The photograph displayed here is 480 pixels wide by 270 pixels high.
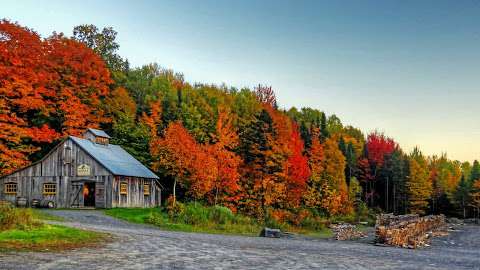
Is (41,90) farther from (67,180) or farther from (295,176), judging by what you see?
(295,176)

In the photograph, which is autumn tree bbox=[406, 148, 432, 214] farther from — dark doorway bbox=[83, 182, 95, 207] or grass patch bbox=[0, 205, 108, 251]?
grass patch bbox=[0, 205, 108, 251]

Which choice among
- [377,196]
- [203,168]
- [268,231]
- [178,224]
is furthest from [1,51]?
[377,196]

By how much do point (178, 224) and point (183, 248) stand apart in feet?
62.9

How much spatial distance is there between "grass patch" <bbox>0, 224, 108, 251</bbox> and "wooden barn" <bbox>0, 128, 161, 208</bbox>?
2496cm

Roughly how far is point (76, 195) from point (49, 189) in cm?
302

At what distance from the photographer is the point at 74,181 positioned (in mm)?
47062

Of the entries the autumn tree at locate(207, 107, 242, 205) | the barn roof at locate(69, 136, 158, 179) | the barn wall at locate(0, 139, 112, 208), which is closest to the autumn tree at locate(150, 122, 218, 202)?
the barn roof at locate(69, 136, 158, 179)

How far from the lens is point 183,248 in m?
18.8

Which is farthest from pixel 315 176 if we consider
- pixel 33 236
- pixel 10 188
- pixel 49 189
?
pixel 33 236

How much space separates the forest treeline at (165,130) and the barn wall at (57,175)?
3.23m

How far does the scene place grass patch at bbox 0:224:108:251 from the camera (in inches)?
663

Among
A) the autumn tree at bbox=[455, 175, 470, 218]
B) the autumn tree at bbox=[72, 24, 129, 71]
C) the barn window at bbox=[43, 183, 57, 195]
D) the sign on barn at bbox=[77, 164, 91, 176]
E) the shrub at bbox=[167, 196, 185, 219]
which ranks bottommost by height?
the autumn tree at bbox=[455, 175, 470, 218]

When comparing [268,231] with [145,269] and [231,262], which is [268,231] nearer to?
[231,262]

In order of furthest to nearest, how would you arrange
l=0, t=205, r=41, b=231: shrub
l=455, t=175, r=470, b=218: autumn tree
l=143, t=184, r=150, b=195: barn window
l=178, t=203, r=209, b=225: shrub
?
l=455, t=175, r=470, b=218: autumn tree
l=143, t=184, r=150, b=195: barn window
l=178, t=203, r=209, b=225: shrub
l=0, t=205, r=41, b=231: shrub
